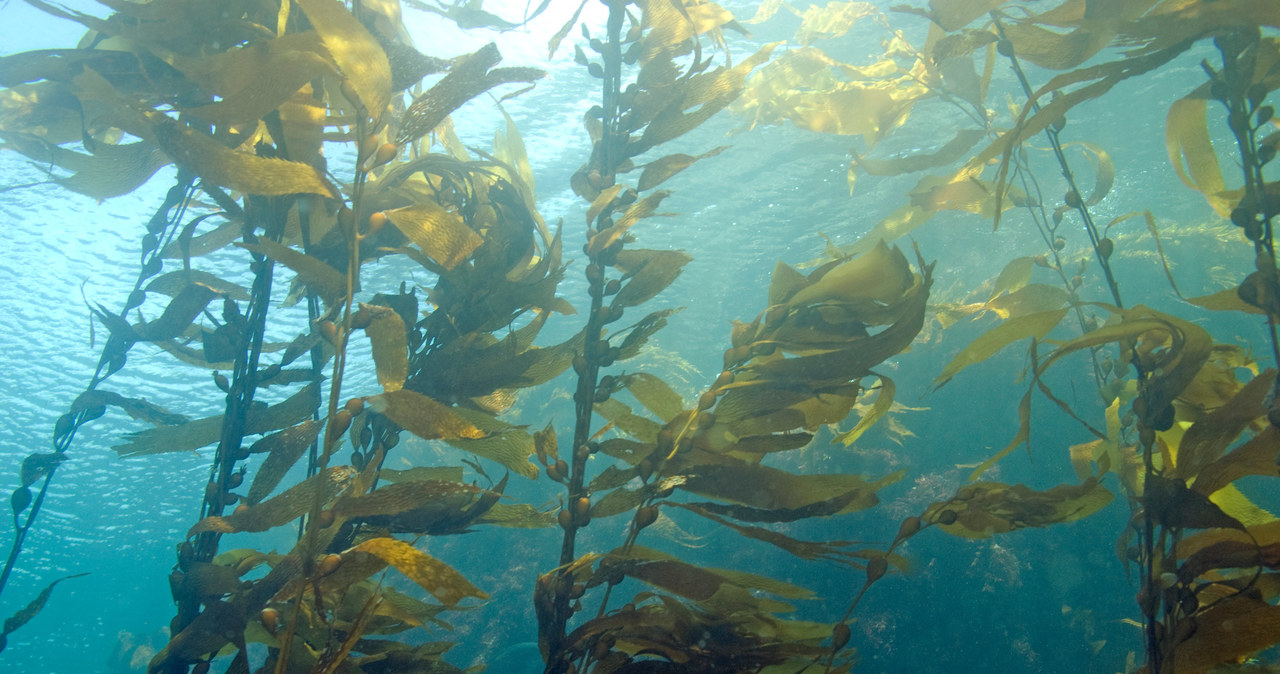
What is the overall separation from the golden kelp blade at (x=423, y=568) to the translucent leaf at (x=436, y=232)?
58 centimetres

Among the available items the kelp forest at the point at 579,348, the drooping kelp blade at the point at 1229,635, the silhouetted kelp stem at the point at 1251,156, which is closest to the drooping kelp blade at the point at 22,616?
the kelp forest at the point at 579,348

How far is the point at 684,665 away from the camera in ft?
3.65

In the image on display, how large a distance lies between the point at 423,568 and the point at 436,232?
67 cm

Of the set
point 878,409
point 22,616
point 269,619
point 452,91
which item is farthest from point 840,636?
point 22,616

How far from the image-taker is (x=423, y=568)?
0.90 meters

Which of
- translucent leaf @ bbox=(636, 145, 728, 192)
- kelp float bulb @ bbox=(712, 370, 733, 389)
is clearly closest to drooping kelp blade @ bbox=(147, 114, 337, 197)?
translucent leaf @ bbox=(636, 145, 728, 192)

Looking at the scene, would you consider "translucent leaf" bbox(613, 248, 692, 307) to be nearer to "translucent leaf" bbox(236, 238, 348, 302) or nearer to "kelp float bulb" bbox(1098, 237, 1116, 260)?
"translucent leaf" bbox(236, 238, 348, 302)

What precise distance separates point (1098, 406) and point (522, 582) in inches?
369

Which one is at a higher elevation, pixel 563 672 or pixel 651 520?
pixel 651 520

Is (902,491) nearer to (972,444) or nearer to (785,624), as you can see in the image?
(972,444)

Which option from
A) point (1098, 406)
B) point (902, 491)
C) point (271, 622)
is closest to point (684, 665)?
point (271, 622)

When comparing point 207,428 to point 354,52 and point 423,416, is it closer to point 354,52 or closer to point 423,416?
point 423,416

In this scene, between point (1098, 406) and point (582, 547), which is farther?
point (582, 547)

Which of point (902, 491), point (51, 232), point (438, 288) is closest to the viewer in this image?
point (438, 288)
